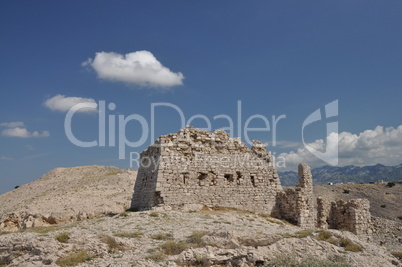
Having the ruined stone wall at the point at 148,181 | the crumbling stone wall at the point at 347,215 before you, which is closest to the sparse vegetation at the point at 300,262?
the ruined stone wall at the point at 148,181

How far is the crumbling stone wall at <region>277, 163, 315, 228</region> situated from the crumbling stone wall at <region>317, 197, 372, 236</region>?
6.77ft

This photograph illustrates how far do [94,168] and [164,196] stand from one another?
4749 centimetres

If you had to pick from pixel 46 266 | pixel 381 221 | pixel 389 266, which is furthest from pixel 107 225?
pixel 381 221

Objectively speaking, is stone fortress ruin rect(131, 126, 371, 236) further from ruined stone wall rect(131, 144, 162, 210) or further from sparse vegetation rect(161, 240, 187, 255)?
sparse vegetation rect(161, 240, 187, 255)

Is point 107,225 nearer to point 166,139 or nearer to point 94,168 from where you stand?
point 166,139

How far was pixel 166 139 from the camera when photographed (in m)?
18.2

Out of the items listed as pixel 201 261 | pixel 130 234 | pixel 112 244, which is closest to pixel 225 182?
pixel 130 234

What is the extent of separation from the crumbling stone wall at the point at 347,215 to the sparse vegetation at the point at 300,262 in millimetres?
11592

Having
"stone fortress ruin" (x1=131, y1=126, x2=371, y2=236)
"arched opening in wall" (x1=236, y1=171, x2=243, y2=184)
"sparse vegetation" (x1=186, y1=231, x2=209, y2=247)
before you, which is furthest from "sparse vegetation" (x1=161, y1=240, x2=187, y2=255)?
"arched opening in wall" (x1=236, y1=171, x2=243, y2=184)

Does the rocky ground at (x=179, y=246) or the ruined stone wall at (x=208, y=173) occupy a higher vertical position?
the ruined stone wall at (x=208, y=173)

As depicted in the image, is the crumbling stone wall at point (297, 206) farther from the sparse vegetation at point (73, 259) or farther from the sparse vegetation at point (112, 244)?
the sparse vegetation at point (73, 259)

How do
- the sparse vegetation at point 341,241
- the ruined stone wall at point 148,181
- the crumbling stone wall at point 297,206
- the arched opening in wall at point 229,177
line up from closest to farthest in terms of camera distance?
the sparse vegetation at point 341,241, the ruined stone wall at point 148,181, the crumbling stone wall at point 297,206, the arched opening in wall at point 229,177

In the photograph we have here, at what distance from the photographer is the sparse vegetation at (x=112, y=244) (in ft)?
30.6

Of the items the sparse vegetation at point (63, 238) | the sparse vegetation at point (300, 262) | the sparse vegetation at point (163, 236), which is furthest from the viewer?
the sparse vegetation at point (163, 236)
